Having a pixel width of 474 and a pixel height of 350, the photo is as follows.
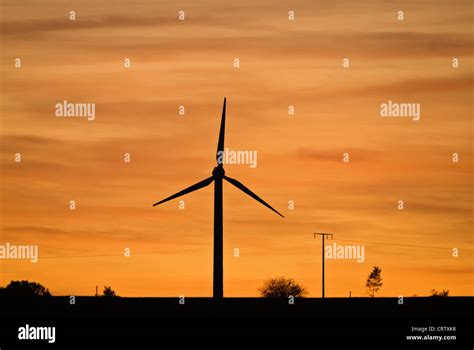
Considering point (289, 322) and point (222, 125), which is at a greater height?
point (222, 125)

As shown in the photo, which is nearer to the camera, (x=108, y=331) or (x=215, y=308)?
(x=108, y=331)

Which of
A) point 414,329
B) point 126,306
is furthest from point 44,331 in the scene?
point 414,329

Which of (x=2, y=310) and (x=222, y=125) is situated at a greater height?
(x=222, y=125)

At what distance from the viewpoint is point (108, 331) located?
11000 cm

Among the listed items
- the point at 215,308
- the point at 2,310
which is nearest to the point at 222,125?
the point at 215,308

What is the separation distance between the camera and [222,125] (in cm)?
13088

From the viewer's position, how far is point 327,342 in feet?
358

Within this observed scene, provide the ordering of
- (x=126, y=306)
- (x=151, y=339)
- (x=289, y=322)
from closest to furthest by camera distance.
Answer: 1. (x=151, y=339)
2. (x=289, y=322)
3. (x=126, y=306)

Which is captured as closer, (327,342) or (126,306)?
(327,342)

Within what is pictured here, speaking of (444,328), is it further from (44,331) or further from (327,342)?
(44,331)

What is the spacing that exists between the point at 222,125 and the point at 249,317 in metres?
21.0

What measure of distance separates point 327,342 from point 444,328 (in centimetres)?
1104

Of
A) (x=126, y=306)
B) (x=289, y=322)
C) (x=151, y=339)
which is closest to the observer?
(x=151, y=339)

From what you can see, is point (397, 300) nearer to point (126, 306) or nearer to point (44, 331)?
point (126, 306)
